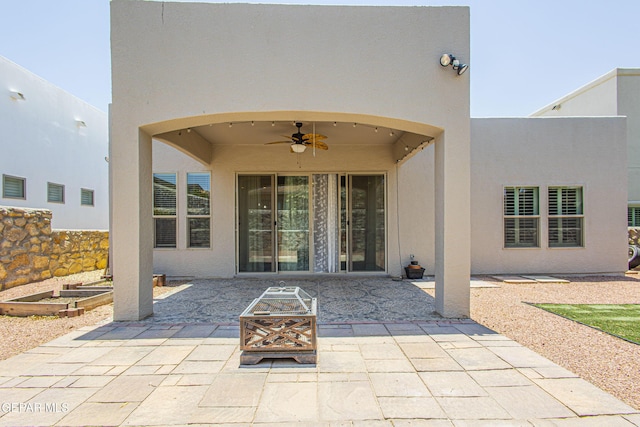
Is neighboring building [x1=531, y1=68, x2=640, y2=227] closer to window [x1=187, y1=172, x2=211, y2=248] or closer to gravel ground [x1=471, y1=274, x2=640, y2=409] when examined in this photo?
gravel ground [x1=471, y1=274, x2=640, y2=409]

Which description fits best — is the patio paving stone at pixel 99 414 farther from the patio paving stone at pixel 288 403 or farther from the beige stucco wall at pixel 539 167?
the beige stucco wall at pixel 539 167

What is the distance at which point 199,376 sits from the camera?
2.78 m

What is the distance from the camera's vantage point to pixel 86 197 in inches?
477

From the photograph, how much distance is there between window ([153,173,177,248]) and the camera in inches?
298

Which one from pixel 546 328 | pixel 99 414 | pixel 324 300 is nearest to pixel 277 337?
pixel 99 414

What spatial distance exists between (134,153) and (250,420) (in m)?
3.53

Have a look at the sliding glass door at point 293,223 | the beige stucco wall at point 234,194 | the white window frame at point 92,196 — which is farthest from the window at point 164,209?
the white window frame at point 92,196

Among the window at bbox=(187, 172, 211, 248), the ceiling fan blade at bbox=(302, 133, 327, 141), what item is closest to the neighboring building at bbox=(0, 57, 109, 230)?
the window at bbox=(187, 172, 211, 248)

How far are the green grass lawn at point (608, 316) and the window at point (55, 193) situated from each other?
13.2m

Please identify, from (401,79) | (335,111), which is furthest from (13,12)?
(401,79)

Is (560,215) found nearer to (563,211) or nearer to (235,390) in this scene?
(563,211)

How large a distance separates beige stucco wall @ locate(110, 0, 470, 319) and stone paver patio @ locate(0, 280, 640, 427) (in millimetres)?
1346

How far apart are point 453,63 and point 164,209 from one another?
6.55 meters

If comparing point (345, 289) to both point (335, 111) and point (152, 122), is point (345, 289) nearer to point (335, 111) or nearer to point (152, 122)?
point (335, 111)
